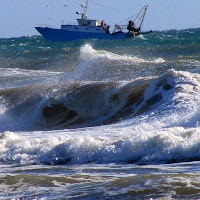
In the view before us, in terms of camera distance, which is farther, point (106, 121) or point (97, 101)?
point (97, 101)

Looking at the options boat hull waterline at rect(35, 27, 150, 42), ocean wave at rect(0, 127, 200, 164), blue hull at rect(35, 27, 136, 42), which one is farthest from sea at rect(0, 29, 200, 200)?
blue hull at rect(35, 27, 136, 42)

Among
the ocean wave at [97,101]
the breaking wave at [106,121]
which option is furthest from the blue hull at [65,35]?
the ocean wave at [97,101]

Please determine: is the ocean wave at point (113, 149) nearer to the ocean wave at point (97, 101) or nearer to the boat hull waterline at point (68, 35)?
the ocean wave at point (97, 101)

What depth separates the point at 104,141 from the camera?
7.20 meters

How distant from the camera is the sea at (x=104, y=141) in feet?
17.1

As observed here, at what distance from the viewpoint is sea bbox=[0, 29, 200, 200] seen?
205 inches

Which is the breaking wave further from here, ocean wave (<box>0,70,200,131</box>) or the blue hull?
the blue hull

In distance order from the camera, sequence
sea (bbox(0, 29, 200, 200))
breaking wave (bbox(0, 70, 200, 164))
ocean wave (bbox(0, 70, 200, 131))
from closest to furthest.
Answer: sea (bbox(0, 29, 200, 200)) → breaking wave (bbox(0, 70, 200, 164)) → ocean wave (bbox(0, 70, 200, 131))

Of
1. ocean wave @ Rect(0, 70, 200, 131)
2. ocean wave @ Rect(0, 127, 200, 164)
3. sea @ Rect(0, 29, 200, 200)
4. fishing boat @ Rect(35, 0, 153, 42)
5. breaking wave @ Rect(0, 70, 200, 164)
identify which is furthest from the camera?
fishing boat @ Rect(35, 0, 153, 42)

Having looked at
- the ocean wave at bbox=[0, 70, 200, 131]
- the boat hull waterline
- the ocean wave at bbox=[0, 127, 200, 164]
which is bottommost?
the ocean wave at bbox=[0, 127, 200, 164]

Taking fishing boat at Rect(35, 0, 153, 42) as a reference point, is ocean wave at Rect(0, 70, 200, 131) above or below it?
below

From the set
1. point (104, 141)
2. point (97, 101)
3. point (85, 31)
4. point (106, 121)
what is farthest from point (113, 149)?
point (85, 31)

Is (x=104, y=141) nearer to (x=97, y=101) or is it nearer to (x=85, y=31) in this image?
(x=97, y=101)

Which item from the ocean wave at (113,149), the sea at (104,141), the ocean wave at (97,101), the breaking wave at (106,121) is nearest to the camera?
the sea at (104,141)
